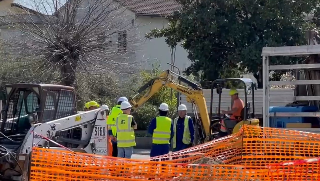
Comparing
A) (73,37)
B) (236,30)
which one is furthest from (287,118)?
(73,37)

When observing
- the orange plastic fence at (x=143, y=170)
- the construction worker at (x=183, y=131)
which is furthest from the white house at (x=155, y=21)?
the orange plastic fence at (x=143, y=170)

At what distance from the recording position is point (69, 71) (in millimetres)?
19672

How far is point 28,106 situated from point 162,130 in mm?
2727

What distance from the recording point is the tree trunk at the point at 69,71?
1946 centimetres

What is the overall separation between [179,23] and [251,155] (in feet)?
38.8

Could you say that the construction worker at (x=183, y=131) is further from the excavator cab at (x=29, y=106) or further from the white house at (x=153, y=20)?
the white house at (x=153, y=20)

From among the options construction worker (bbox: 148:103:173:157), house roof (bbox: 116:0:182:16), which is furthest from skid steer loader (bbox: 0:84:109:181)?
house roof (bbox: 116:0:182:16)

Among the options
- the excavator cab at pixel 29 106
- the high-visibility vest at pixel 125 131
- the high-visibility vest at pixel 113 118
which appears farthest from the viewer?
the high-visibility vest at pixel 113 118

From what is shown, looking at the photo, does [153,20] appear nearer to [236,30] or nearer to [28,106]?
[236,30]

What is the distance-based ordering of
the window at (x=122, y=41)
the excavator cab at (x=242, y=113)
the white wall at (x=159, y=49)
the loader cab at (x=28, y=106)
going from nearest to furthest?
the loader cab at (x=28, y=106), the excavator cab at (x=242, y=113), the window at (x=122, y=41), the white wall at (x=159, y=49)

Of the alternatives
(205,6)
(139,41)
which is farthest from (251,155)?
(139,41)

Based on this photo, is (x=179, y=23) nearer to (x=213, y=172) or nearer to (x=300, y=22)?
(x=300, y=22)

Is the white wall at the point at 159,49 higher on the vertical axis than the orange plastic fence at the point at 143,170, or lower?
higher

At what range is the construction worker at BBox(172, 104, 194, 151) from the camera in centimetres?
1182
